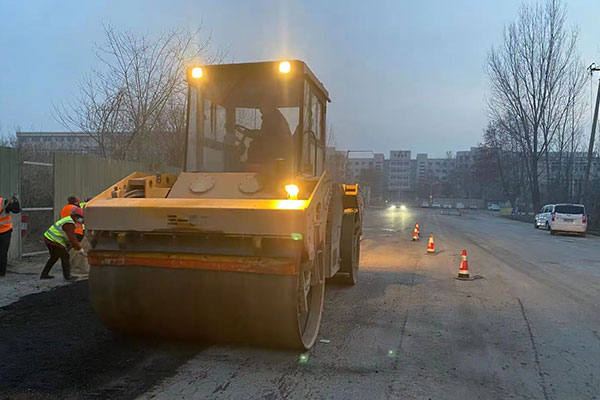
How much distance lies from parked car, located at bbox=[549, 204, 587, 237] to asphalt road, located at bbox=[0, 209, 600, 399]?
1686cm

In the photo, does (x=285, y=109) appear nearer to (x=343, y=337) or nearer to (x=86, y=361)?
(x=343, y=337)

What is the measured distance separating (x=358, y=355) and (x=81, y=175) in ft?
26.8

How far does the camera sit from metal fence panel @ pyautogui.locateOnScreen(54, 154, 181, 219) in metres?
9.66

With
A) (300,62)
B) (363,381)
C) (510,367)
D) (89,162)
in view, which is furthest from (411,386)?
(89,162)

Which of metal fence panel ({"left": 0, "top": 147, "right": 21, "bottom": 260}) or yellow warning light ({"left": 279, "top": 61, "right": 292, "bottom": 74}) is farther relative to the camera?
metal fence panel ({"left": 0, "top": 147, "right": 21, "bottom": 260})

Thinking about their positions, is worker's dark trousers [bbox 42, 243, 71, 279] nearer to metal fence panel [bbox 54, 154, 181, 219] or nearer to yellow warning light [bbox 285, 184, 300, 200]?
metal fence panel [bbox 54, 154, 181, 219]

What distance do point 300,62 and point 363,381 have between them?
3437 mm

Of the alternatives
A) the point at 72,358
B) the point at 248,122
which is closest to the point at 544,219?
the point at 248,122

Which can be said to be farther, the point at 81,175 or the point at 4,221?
the point at 81,175

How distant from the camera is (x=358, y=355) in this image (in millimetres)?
4582

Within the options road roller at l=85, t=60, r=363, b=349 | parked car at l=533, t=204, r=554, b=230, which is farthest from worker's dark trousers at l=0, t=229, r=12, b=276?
parked car at l=533, t=204, r=554, b=230

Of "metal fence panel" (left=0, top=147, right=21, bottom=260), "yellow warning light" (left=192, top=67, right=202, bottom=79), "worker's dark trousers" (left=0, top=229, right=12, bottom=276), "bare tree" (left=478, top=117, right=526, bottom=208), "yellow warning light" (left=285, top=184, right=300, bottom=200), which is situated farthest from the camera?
"bare tree" (left=478, top=117, right=526, bottom=208)

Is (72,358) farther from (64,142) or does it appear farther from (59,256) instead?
(64,142)

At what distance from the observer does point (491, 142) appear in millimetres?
48750
